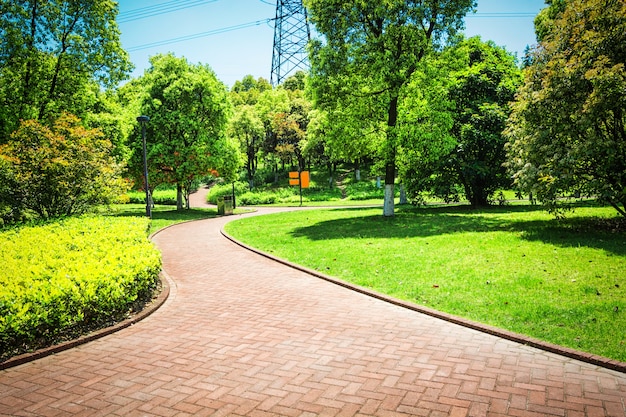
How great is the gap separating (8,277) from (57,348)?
164cm

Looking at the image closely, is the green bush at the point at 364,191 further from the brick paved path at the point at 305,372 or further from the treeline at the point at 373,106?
the brick paved path at the point at 305,372

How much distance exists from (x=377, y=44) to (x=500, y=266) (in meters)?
12.3

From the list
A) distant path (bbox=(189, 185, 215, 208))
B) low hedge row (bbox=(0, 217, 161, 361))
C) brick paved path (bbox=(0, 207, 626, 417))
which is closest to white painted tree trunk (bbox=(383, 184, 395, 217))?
brick paved path (bbox=(0, 207, 626, 417))

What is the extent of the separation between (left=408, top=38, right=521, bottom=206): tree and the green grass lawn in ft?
19.4

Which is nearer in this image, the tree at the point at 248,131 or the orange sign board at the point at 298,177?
the orange sign board at the point at 298,177

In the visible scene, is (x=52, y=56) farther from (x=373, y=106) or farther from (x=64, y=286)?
(x=64, y=286)

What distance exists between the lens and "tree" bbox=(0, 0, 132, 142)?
20109 millimetres

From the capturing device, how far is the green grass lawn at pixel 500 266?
5.80m

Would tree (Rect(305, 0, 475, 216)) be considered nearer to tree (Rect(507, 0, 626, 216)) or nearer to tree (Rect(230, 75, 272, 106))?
tree (Rect(507, 0, 626, 216))

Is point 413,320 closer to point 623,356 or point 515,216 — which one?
point 623,356

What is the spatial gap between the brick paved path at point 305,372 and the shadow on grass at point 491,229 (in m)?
6.80

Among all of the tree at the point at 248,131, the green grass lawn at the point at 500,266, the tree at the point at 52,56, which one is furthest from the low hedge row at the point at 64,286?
the tree at the point at 248,131

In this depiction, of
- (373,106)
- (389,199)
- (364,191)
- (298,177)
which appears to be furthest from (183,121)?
(364,191)

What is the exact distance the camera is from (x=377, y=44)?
17.2m
